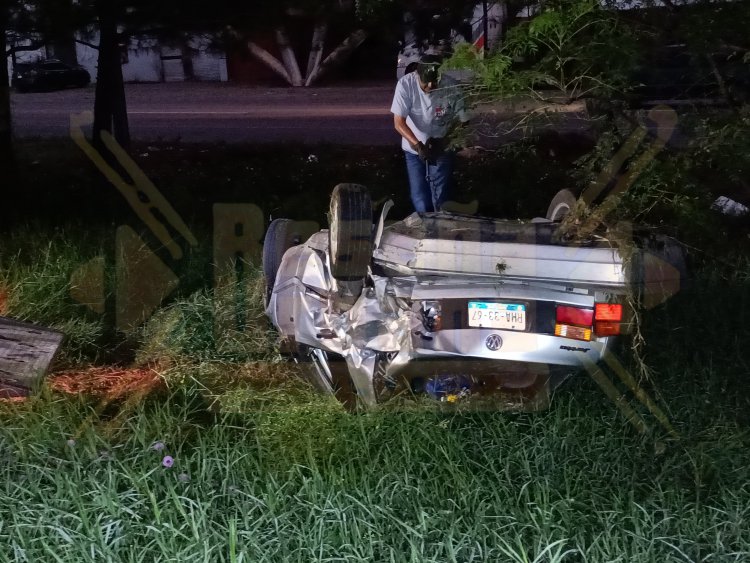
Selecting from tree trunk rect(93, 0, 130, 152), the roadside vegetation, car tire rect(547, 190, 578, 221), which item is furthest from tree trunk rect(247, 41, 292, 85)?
car tire rect(547, 190, 578, 221)

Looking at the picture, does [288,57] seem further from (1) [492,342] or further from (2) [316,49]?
(1) [492,342]

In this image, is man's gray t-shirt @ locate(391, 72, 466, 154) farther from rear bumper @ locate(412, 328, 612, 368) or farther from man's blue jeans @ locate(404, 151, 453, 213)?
rear bumper @ locate(412, 328, 612, 368)

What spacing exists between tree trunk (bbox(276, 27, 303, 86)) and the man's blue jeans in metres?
2.88

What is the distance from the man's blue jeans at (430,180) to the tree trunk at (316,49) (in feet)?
9.34

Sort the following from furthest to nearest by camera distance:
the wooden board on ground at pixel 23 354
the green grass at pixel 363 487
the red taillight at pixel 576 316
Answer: the wooden board on ground at pixel 23 354 → the red taillight at pixel 576 316 → the green grass at pixel 363 487

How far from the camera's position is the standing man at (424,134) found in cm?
675

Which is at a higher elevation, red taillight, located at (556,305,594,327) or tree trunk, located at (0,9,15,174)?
tree trunk, located at (0,9,15,174)

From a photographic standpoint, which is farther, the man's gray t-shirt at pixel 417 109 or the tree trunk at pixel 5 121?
the tree trunk at pixel 5 121

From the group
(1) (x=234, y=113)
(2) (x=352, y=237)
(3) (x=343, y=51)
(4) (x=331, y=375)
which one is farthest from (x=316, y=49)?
(2) (x=352, y=237)

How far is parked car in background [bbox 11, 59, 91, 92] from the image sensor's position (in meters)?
12.0

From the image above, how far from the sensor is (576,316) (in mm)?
3727

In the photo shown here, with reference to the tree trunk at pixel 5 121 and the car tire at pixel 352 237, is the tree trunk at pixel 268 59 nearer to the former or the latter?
the tree trunk at pixel 5 121

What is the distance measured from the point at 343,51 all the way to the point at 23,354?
7.82 meters

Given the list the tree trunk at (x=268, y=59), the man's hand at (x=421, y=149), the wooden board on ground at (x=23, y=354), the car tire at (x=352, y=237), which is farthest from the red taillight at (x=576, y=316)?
the tree trunk at (x=268, y=59)
